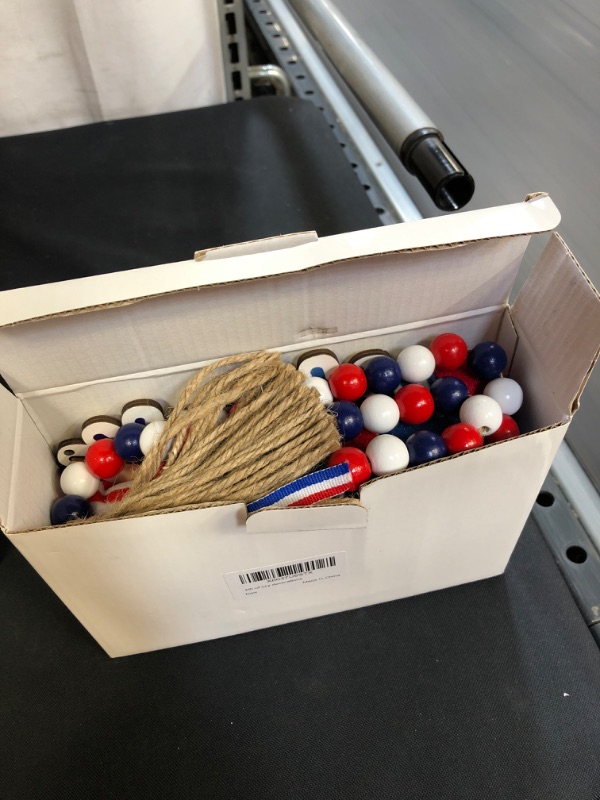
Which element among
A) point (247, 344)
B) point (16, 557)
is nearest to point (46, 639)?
point (16, 557)

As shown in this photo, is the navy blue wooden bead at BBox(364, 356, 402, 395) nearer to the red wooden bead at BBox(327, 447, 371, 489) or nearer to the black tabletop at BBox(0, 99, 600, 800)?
the red wooden bead at BBox(327, 447, 371, 489)

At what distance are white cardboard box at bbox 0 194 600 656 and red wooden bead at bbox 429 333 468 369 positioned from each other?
0.06 ft

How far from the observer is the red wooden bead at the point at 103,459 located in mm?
541

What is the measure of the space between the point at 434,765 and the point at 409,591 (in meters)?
0.15

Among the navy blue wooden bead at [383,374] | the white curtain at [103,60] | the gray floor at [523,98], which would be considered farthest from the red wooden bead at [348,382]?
the white curtain at [103,60]

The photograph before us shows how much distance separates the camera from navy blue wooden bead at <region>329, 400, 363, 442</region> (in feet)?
1.80

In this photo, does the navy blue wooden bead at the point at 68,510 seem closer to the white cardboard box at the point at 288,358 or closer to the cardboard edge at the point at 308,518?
the white cardboard box at the point at 288,358

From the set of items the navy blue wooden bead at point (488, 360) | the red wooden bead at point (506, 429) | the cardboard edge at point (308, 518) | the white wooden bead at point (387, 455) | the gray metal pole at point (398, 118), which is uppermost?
the gray metal pole at point (398, 118)

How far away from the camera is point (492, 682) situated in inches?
21.8

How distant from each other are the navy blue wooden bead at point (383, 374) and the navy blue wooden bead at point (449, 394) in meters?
0.04

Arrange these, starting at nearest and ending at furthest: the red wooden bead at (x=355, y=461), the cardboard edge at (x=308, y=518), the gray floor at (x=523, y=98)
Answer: the cardboard edge at (x=308, y=518)
the red wooden bead at (x=355, y=461)
the gray floor at (x=523, y=98)

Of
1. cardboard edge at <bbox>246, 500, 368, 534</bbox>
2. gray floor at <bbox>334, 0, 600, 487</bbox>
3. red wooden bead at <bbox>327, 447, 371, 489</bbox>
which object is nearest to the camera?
cardboard edge at <bbox>246, 500, 368, 534</bbox>

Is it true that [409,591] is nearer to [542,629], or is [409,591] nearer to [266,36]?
[542,629]

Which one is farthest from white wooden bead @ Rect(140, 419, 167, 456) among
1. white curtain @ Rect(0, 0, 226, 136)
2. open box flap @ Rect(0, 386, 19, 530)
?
white curtain @ Rect(0, 0, 226, 136)
